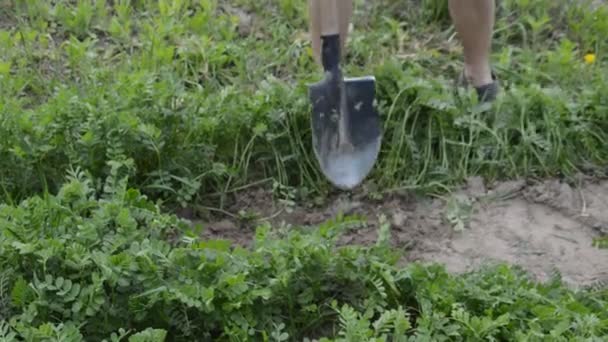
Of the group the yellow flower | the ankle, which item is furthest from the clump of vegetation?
the yellow flower

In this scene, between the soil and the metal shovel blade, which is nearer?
the soil

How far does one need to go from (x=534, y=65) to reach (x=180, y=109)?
1.62m

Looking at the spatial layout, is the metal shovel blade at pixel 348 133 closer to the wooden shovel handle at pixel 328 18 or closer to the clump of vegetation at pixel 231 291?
the wooden shovel handle at pixel 328 18

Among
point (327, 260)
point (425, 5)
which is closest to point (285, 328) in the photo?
point (327, 260)

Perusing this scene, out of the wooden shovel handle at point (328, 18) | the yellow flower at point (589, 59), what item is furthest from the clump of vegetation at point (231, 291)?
the yellow flower at point (589, 59)

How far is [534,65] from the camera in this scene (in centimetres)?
441

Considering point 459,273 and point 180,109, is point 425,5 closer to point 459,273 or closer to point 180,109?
point 180,109

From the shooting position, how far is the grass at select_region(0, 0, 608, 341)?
2689 mm

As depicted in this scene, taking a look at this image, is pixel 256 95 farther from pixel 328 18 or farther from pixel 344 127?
pixel 328 18

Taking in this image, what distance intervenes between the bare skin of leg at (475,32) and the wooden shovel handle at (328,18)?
1.50 ft

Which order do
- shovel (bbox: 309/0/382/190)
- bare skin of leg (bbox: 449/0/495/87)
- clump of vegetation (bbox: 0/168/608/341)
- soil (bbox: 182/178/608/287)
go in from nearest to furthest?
clump of vegetation (bbox: 0/168/608/341) < soil (bbox: 182/178/608/287) < shovel (bbox: 309/0/382/190) < bare skin of leg (bbox: 449/0/495/87)

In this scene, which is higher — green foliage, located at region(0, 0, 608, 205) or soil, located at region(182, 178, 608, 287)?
green foliage, located at region(0, 0, 608, 205)

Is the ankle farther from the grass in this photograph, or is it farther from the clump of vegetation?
the clump of vegetation

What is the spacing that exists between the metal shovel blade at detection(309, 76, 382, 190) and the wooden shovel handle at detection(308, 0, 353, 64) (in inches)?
8.7
